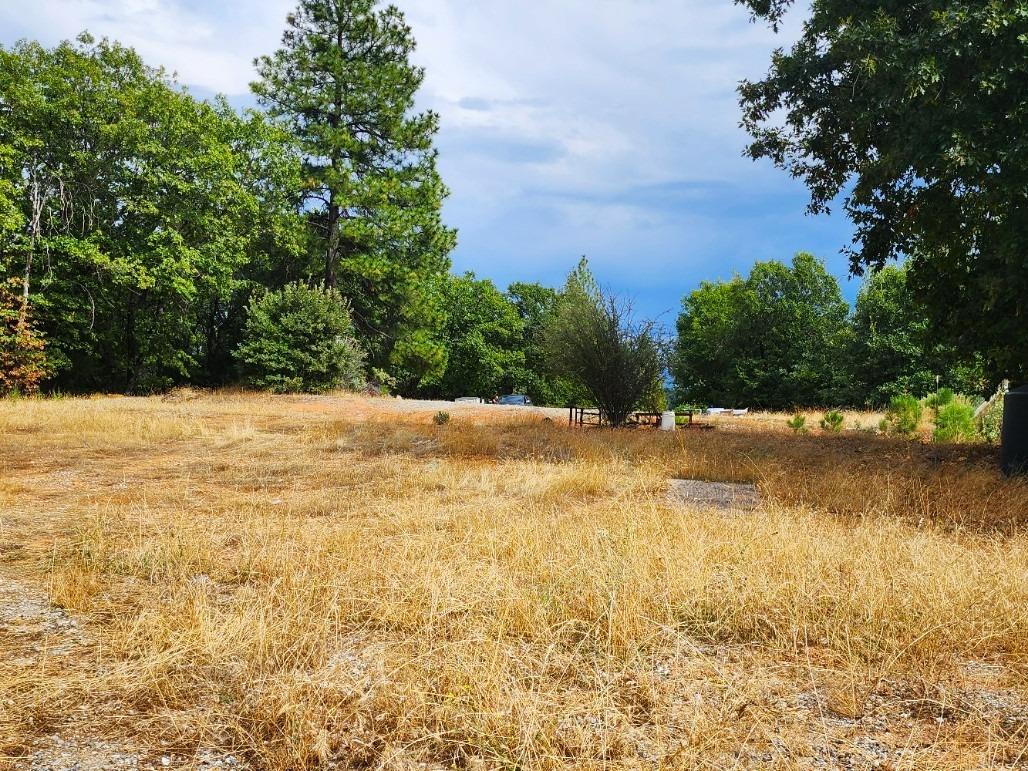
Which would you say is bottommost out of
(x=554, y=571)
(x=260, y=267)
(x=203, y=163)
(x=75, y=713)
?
(x=75, y=713)

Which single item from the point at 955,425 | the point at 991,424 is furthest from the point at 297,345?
the point at 991,424

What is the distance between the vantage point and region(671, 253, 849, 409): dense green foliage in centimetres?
4356

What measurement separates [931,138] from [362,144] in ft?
81.7

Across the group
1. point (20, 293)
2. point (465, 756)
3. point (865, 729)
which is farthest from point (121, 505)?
point (20, 293)

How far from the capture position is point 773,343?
45.6 metres

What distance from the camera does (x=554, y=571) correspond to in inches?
149

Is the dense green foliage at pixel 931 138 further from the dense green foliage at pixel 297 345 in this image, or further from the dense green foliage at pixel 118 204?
the dense green foliage at pixel 118 204

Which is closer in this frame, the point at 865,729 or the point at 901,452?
the point at 865,729

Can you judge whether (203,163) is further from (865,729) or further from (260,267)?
(865,729)

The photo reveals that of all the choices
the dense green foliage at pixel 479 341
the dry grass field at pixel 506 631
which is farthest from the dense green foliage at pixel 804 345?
the dry grass field at pixel 506 631

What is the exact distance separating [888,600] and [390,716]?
2.64 meters

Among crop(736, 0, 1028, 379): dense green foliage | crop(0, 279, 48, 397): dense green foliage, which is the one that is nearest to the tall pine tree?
crop(0, 279, 48, 397): dense green foliage

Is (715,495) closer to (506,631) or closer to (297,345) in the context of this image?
(506,631)

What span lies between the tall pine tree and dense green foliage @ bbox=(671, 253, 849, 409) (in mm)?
21570
